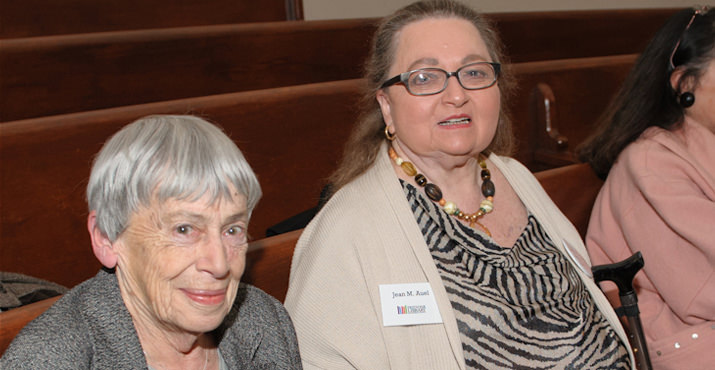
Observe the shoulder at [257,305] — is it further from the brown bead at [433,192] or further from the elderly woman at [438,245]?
the brown bead at [433,192]

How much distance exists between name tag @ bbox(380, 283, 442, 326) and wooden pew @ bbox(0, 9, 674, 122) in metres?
1.34

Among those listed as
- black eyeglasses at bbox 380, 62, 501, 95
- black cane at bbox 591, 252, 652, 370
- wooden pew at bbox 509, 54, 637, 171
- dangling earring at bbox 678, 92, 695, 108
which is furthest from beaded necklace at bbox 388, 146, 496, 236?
wooden pew at bbox 509, 54, 637, 171

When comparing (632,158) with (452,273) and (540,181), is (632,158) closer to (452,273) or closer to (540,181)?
(540,181)

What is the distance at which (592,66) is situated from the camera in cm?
274

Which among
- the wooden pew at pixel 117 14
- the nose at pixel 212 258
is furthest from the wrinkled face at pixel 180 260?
the wooden pew at pixel 117 14

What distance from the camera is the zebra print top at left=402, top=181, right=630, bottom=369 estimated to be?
1354 millimetres

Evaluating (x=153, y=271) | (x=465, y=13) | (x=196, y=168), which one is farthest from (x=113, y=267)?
(x=465, y=13)

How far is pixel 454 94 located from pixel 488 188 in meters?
0.28

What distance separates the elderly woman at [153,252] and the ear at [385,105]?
0.56 meters

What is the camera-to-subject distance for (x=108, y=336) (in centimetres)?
100

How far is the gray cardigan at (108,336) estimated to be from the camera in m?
0.94

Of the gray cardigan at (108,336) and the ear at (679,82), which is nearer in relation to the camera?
the gray cardigan at (108,336)

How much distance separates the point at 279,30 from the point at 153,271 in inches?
67.4

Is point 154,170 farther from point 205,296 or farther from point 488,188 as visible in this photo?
point 488,188
